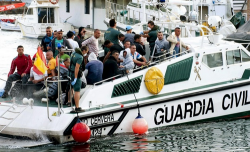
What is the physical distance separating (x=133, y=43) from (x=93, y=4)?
1583 inches

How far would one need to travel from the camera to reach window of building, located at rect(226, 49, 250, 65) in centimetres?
1403

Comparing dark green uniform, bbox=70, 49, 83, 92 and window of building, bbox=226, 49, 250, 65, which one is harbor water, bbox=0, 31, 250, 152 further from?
window of building, bbox=226, 49, 250, 65

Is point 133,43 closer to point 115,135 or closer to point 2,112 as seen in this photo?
point 115,135

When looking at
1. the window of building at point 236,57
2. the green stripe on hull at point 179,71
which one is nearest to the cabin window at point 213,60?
the window of building at point 236,57

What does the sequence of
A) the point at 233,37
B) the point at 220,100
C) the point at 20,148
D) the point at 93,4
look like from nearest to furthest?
the point at 20,148, the point at 220,100, the point at 233,37, the point at 93,4

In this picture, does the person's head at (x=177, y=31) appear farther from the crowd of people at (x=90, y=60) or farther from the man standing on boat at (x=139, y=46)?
the man standing on boat at (x=139, y=46)

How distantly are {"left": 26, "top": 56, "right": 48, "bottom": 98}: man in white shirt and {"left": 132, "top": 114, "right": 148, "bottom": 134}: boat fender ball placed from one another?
225cm

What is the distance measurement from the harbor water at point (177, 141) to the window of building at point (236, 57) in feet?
5.10

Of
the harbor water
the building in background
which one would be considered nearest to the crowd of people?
the harbor water

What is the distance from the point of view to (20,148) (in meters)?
11.9

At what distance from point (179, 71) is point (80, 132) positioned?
315 cm

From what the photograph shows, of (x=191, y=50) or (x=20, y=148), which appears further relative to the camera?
(x=191, y=50)

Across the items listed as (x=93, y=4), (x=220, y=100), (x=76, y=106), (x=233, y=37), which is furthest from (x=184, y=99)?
(x=93, y=4)

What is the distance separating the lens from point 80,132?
11484 mm
